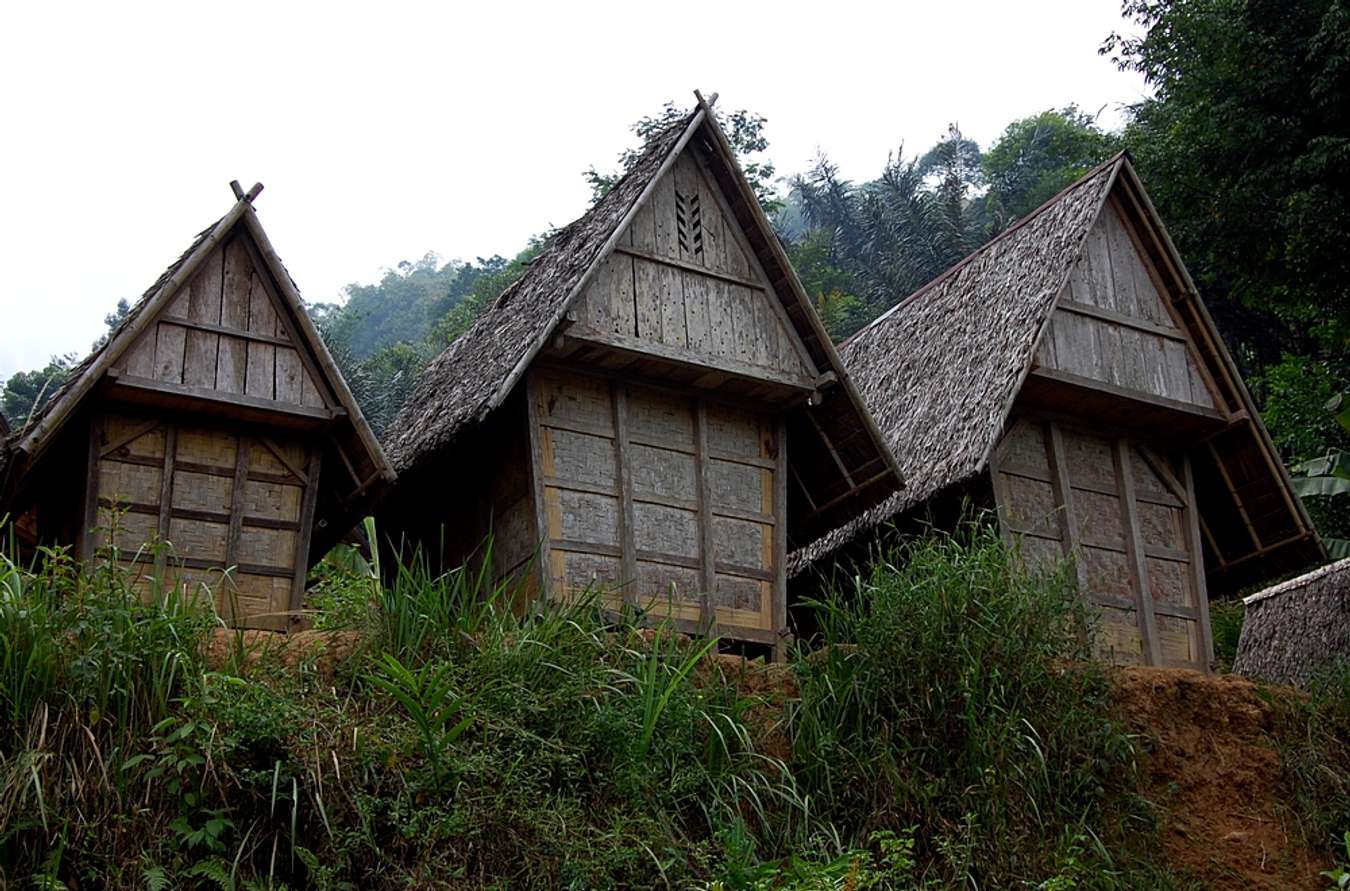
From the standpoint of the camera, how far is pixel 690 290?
11422 millimetres

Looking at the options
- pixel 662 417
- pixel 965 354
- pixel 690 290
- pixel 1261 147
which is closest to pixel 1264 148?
pixel 1261 147

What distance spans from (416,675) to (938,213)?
30179 millimetres

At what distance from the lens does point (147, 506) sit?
1009cm

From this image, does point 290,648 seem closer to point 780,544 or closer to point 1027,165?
point 780,544

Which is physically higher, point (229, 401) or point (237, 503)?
point (229, 401)

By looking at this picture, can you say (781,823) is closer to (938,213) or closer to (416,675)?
(416,675)

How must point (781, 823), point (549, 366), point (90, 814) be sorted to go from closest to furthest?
point (90, 814), point (781, 823), point (549, 366)

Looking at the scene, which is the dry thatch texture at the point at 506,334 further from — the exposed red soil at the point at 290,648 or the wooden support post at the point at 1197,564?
the wooden support post at the point at 1197,564

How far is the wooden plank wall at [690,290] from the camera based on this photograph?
36.2 ft

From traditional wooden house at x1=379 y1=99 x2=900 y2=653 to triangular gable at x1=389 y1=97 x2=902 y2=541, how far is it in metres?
0.02

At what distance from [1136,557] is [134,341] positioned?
810 centimetres

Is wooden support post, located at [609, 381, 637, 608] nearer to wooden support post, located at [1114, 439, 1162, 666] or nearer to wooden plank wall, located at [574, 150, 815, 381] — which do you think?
wooden plank wall, located at [574, 150, 815, 381]

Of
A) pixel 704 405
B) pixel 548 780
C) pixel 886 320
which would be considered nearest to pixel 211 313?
pixel 704 405

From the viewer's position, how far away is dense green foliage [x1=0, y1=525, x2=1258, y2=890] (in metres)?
6.55
